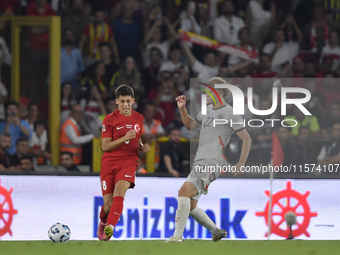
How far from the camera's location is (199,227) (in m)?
8.53

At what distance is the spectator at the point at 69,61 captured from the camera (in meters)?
10.8

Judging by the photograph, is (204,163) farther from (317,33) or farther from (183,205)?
(317,33)

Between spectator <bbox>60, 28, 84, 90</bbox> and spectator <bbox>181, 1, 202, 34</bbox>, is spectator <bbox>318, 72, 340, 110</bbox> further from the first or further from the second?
spectator <bbox>60, 28, 84, 90</bbox>

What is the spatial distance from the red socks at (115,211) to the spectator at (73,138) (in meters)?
2.99

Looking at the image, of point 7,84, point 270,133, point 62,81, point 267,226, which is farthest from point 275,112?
point 7,84

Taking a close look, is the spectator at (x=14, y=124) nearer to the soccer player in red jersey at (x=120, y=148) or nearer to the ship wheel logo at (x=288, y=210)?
the soccer player in red jersey at (x=120, y=148)

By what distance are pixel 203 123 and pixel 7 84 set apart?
4.83m

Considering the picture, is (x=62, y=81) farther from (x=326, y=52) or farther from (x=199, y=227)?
(x=326, y=52)

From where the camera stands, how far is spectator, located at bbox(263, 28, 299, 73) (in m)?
11.2

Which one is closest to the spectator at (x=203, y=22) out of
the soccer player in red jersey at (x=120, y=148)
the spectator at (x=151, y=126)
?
the spectator at (x=151, y=126)

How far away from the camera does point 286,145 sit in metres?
8.91

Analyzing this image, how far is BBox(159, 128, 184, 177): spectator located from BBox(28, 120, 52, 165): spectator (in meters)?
1.77

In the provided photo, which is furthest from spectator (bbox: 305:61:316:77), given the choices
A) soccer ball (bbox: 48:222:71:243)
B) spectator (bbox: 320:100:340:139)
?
soccer ball (bbox: 48:222:71:243)

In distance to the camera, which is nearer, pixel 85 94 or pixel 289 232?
pixel 289 232
